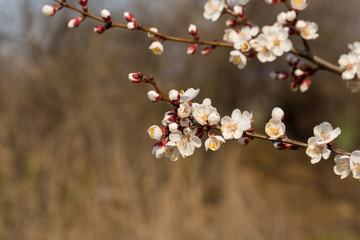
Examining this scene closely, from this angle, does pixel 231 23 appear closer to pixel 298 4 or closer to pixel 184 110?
pixel 298 4

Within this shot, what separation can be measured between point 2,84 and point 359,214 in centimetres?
619

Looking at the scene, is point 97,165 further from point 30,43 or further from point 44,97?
point 30,43

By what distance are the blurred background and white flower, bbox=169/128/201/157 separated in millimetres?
2989

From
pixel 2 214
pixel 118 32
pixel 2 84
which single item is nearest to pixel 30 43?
pixel 2 84

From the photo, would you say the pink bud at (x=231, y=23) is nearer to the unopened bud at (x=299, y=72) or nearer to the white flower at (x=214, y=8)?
the white flower at (x=214, y=8)

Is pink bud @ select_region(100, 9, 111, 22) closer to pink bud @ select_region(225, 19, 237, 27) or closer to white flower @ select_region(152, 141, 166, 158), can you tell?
pink bud @ select_region(225, 19, 237, 27)

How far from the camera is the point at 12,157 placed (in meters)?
3.97

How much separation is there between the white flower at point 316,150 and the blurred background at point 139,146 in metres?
3.00

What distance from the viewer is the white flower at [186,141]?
35.5 inches

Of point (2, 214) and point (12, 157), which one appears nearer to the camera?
point (2, 214)

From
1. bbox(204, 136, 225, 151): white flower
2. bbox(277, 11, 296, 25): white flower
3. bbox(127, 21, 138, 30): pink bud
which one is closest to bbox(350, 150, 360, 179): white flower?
bbox(204, 136, 225, 151): white flower

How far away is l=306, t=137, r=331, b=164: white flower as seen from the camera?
942mm

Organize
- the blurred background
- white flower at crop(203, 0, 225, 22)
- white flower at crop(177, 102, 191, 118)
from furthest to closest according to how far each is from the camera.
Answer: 1. the blurred background
2. white flower at crop(203, 0, 225, 22)
3. white flower at crop(177, 102, 191, 118)

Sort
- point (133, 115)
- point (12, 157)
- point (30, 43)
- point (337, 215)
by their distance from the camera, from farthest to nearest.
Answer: point (337, 215), point (133, 115), point (30, 43), point (12, 157)
